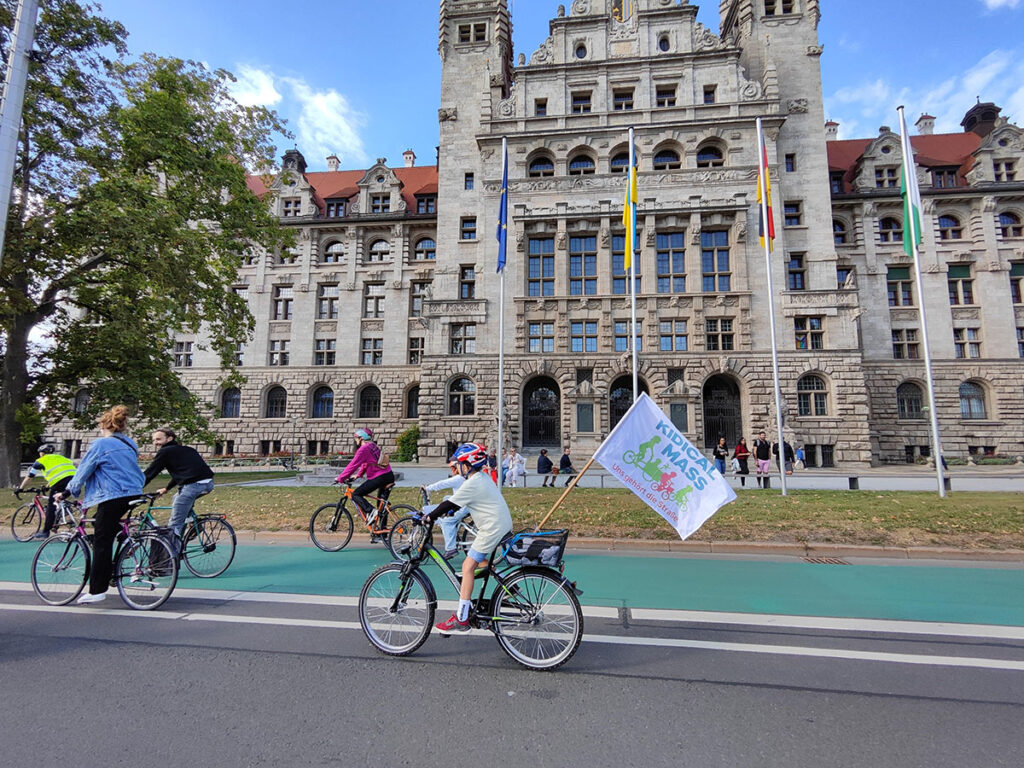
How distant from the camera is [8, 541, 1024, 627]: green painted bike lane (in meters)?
5.50

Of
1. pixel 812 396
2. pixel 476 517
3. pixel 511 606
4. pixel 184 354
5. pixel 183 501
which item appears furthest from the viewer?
pixel 184 354

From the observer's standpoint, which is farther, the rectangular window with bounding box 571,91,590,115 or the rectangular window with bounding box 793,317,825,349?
the rectangular window with bounding box 571,91,590,115

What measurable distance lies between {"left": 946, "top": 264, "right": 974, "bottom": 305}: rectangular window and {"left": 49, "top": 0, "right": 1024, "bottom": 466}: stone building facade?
4.7 inches

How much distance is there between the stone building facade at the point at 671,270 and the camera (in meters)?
27.5

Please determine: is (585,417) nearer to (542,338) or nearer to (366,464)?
(542,338)

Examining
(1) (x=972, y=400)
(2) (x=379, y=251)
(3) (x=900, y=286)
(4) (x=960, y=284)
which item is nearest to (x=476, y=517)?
(2) (x=379, y=251)

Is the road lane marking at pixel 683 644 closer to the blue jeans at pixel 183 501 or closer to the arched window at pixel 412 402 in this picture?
the blue jeans at pixel 183 501

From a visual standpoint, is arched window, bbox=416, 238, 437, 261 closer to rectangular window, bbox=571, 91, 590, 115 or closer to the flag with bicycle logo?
rectangular window, bbox=571, 91, 590, 115

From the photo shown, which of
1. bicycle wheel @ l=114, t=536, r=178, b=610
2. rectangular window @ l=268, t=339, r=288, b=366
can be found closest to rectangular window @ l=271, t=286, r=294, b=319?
rectangular window @ l=268, t=339, r=288, b=366

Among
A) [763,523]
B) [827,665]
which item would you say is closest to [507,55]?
[763,523]

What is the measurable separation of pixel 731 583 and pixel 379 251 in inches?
1377

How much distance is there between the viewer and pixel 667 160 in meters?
30.0

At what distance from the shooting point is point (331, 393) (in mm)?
35281

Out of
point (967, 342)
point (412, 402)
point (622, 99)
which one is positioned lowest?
point (412, 402)
